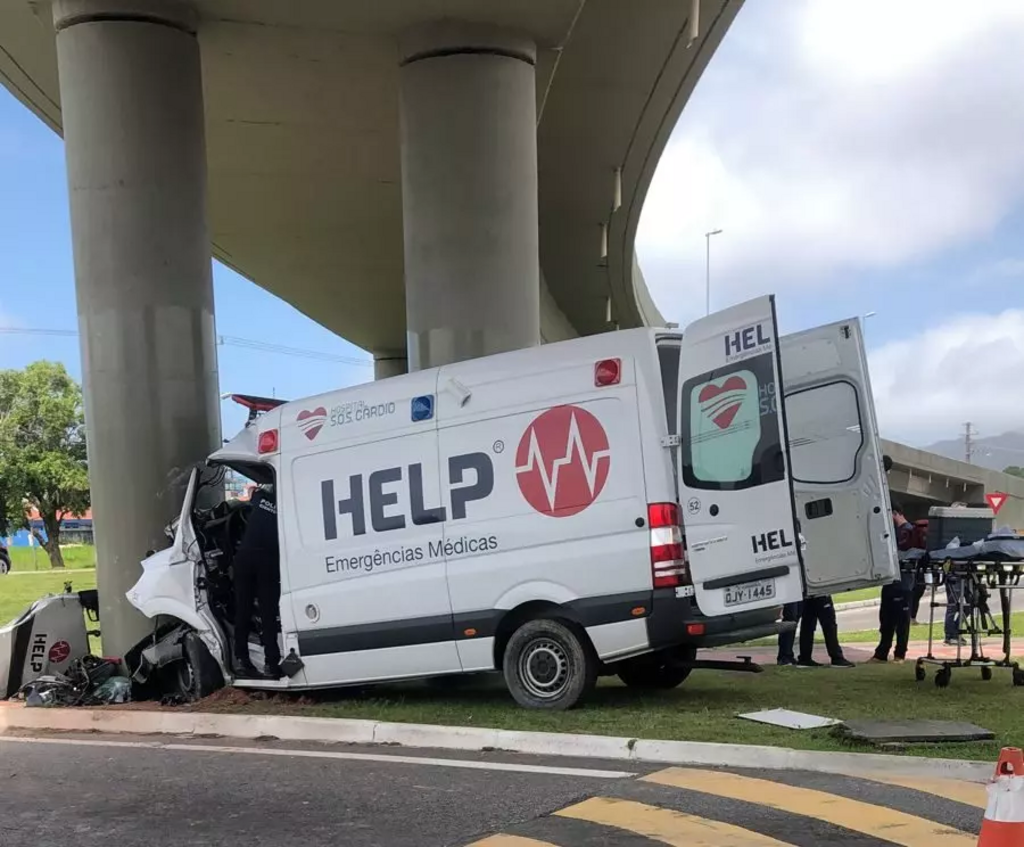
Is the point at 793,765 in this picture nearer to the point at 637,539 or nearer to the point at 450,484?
the point at 637,539

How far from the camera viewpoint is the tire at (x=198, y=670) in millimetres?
8859

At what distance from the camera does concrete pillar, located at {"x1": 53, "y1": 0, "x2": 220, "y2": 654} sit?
10336 mm

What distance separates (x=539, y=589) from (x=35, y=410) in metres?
57.4

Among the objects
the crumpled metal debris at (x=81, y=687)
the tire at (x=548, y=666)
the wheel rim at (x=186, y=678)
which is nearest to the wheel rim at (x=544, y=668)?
the tire at (x=548, y=666)

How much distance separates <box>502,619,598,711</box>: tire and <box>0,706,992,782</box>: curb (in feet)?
2.37

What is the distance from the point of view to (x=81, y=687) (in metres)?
9.16

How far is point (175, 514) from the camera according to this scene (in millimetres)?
10469

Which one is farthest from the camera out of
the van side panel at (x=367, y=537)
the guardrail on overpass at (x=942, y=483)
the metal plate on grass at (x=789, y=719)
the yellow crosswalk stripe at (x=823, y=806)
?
the guardrail on overpass at (x=942, y=483)

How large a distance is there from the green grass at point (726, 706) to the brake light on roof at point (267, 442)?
2084mm

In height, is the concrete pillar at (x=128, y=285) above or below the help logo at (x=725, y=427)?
above

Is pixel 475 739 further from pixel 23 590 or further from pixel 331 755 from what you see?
pixel 23 590

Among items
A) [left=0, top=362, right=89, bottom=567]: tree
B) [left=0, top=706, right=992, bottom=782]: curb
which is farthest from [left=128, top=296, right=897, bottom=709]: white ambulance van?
[left=0, top=362, right=89, bottom=567]: tree

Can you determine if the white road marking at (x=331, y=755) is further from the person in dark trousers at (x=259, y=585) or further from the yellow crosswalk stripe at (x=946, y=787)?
the yellow crosswalk stripe at (x=946, y=787)

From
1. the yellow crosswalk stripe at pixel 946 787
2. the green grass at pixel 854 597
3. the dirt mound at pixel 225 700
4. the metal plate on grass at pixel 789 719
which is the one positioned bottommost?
the green grass at pixel 854 597
